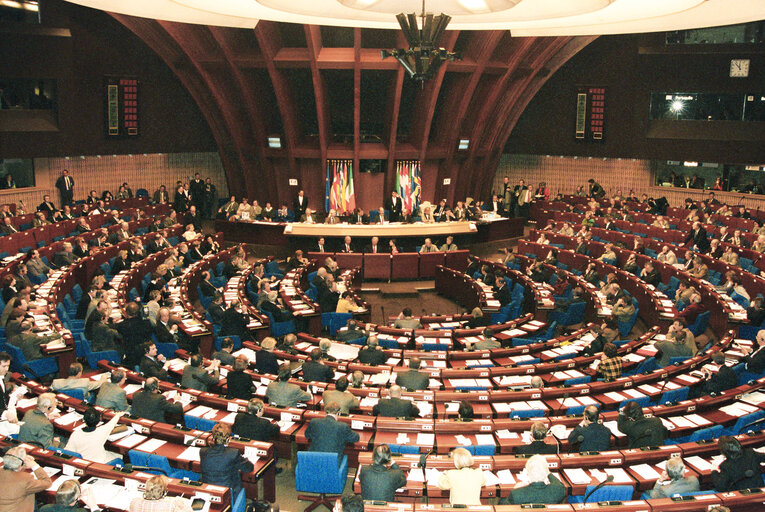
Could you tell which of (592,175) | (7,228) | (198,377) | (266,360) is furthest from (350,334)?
(592,175)

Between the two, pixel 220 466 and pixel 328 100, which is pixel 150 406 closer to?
pixel 220 466

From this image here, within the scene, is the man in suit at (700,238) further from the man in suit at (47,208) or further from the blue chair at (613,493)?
the man in suit at (47,208)

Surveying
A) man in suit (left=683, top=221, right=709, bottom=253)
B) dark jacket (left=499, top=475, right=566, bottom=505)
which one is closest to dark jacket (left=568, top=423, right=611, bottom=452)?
dark jacket (left=499, top=475, right=566, bottom=505)

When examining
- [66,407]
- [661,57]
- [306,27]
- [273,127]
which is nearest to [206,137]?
[273,127]

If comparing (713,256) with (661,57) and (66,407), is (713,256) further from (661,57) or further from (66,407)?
(66,407)

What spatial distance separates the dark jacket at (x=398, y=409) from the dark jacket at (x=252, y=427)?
1.46 meters

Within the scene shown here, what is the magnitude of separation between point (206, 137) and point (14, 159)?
7.67 meters

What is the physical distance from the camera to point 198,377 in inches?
367

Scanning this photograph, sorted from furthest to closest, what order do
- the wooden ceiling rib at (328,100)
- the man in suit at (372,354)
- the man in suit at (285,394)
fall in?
the wooden ceiling rib at (328,100) < the man in suit at (372,354) < the man in suit at (285,394)

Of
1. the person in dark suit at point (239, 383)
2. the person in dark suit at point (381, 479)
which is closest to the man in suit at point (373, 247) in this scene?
the person in dark suit at point (239, 383)

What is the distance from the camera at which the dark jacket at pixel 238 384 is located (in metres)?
8.84

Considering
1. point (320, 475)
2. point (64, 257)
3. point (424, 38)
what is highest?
point (424, 38)

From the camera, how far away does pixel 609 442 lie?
7469 mm

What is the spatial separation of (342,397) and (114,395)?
2.88m
